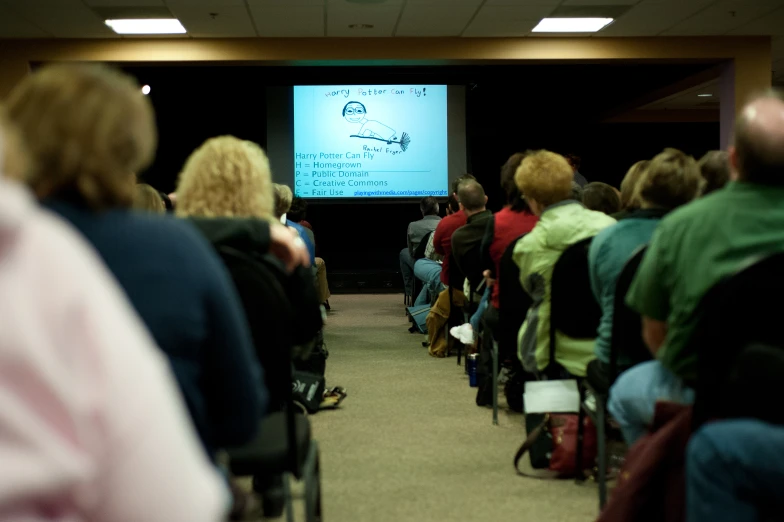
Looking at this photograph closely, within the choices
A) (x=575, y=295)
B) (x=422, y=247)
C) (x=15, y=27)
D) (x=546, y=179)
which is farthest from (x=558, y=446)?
(x=15, y=27)

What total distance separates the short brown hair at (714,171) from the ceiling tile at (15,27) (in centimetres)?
571

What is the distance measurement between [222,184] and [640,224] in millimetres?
1339

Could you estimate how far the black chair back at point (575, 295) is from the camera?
9.59 feet

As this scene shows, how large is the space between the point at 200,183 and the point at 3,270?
1.48 metres

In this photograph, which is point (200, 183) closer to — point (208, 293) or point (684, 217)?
point (208, 293)

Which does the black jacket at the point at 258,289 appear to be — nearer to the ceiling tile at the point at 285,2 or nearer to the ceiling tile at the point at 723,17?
the ceiling tile at the point at 285,2

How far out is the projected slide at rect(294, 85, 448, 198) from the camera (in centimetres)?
921

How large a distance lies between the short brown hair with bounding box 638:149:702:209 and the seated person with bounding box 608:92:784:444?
0.72 metres

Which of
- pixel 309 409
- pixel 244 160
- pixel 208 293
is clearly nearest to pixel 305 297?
pixel 244 160

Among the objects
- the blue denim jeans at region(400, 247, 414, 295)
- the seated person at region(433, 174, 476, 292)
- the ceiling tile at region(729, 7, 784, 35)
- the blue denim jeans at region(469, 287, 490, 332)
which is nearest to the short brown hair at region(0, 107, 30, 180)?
the blue denim jeans at region(469, 287, 490, 332)

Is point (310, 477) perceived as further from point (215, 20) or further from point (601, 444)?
point (215, 20)

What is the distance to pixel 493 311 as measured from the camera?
4.00m

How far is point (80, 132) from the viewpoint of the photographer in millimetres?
929

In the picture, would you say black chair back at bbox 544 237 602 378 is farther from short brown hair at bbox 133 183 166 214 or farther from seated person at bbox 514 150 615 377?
short brown hair at bbox 133 183 166 214
